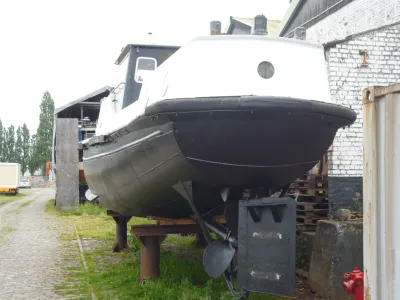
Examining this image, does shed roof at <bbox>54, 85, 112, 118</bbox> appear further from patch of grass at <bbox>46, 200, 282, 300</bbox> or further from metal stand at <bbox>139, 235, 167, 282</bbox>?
metal stand at <bbox>139, 235, 167, 282</bbox>

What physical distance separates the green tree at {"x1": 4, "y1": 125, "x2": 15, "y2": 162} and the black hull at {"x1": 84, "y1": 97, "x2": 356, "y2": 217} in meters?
84.4

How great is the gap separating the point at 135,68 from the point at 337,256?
3.73m

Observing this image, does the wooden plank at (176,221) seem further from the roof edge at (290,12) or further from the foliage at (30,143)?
the foliage at (30,143)

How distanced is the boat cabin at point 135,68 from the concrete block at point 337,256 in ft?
10.3

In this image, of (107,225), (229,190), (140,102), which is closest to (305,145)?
(229,190)

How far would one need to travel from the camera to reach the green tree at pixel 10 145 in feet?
278

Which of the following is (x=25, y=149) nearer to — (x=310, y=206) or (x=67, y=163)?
(x=67, y=163)

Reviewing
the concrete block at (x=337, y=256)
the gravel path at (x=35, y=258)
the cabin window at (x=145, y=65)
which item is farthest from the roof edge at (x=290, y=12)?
the concrete block at (x=337, y=256)

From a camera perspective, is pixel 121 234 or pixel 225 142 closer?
pixel 225 142

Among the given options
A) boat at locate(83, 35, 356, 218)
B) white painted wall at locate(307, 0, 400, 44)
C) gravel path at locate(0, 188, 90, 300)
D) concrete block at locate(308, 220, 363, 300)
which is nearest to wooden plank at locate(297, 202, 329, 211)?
concrete block at locate(308, 220, 363, 300)

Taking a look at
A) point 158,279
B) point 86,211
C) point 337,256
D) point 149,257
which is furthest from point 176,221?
point 86,211

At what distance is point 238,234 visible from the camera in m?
4.89

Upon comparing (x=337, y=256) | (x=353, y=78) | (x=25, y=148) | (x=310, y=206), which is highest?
(x=25, y=148)

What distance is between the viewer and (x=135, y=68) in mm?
7234
